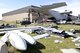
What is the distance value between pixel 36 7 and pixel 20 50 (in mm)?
34562

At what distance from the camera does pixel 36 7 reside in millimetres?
47188

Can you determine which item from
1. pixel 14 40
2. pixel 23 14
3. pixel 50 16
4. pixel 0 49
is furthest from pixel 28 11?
pixel 0 49

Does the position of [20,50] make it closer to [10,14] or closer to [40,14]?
[40,14]

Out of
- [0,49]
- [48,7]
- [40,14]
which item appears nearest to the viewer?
[0,49]

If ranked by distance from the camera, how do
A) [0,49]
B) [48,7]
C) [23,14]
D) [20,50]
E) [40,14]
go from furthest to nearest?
[23,14] < [40,14] < [48,7] < [20,50] < [0,49]

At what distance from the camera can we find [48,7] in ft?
148

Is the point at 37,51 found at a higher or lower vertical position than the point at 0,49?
lower

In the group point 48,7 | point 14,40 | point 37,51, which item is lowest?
point 37,51

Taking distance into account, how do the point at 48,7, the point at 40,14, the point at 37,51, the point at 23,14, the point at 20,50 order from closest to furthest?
1. the point at 20,50
2. the point at 37,51
3. the point at 48,7
4. the point at 40,14
5. the point at 23,14

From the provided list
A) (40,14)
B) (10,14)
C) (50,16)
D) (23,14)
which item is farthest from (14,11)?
(50,16)

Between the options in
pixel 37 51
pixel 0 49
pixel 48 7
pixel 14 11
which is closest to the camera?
pixel 0 49

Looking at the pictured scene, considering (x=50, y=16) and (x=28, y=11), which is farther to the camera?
(x=28, y=11)

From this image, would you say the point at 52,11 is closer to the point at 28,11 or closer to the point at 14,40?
the point at 28,11

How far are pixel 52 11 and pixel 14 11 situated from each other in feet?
57.5
